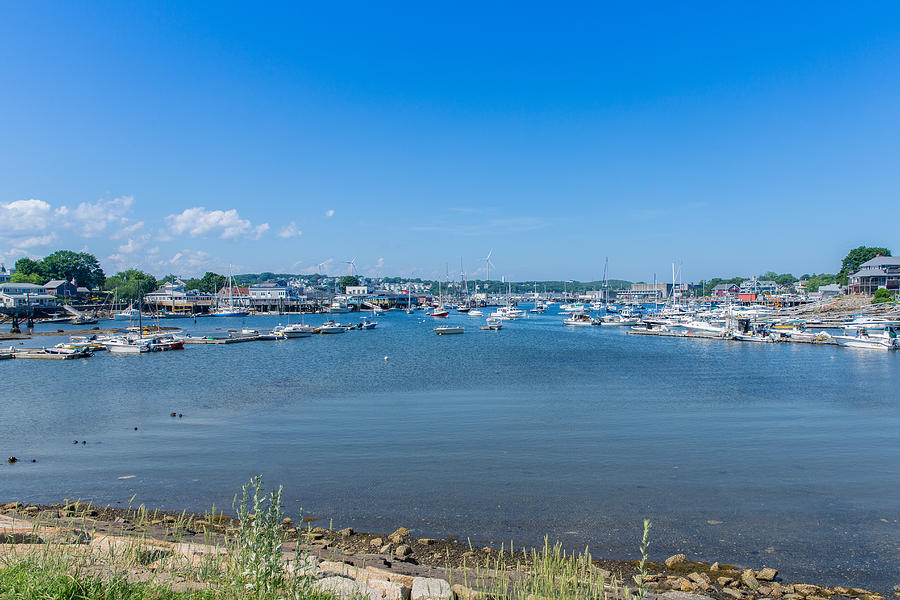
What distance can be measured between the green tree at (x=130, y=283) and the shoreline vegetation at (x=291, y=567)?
130869 millimetres

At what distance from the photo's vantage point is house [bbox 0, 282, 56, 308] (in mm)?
97688

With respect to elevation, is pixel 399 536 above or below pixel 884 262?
below

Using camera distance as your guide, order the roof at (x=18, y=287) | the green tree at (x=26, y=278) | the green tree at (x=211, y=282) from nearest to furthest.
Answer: the roof at (x=18, y=287), the green tree at (x=26, y=278), the green tree at (x=211, y=282)

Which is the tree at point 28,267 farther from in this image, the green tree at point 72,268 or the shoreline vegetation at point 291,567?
the shoreline vegetation at point 291,567

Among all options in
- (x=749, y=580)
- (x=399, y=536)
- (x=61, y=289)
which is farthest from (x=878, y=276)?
(x=61, y=289)

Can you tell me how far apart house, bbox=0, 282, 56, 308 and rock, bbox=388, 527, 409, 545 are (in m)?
114

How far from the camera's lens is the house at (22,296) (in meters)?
97.7

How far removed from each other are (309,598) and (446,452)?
35.5ft

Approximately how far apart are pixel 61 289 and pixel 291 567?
133009 millimetres

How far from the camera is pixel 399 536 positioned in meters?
9.84

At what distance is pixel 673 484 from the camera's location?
1295cm

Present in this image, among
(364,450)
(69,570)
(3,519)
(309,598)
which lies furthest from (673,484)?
(3,519)

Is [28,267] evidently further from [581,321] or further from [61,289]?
[581,321]

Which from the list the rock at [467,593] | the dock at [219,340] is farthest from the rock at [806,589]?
the dock at [219,340]
